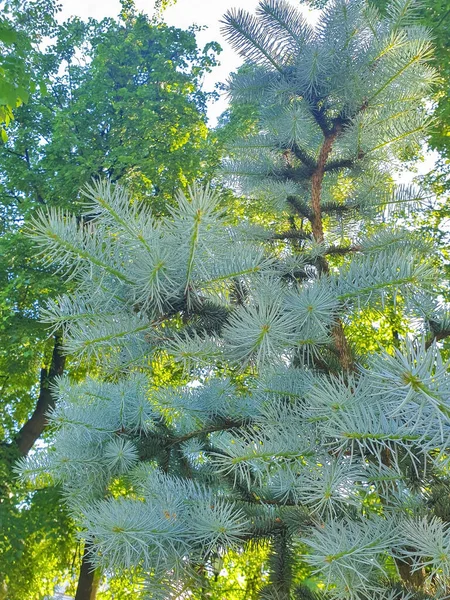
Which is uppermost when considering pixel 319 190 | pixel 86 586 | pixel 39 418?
pixel 39 418

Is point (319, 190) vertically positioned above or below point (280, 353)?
above

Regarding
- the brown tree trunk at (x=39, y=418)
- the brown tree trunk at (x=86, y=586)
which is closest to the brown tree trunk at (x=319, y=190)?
the brown tree trunk at (x=86, y=586)

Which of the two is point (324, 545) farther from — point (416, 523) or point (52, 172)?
point (52, 172)

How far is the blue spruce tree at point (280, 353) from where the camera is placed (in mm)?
929

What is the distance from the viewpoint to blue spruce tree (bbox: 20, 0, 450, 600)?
929mm

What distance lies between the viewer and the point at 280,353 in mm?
1078

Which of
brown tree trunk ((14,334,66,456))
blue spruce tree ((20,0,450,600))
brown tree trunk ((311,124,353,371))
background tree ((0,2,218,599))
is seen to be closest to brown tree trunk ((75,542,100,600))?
background tree ((0,2,218,599))

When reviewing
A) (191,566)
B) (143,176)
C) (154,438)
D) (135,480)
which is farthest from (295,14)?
(143,176)

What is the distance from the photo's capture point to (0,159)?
6449 millimetres

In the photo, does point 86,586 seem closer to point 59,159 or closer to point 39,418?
point 39,418

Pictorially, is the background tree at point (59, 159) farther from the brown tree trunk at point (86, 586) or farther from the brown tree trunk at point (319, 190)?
the brown tree trunk at point (319, 190)

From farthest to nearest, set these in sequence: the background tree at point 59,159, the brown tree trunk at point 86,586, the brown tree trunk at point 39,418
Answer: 1. the brown tree trunk at point 39,418
2. the background tree at point 59,159
3. the brown tree trunk at point 86,586

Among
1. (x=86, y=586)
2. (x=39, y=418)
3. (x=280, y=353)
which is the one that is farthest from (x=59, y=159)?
(x=280, y=353)

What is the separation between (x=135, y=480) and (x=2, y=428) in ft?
21.1
